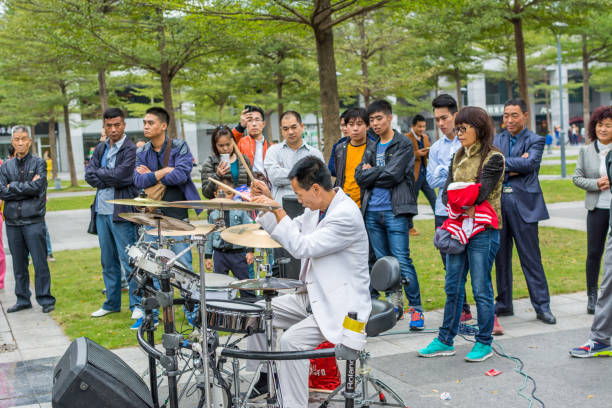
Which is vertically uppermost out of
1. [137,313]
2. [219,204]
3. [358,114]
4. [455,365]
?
[358,114]

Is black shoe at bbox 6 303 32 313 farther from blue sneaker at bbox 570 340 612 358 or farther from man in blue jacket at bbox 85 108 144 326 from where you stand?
blue sneaker at bbox 570 340 612 358

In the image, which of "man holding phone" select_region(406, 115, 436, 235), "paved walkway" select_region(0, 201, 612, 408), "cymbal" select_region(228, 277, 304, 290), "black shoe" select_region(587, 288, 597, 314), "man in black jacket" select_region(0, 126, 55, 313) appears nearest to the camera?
"cymbal" select_region(228, 277, 304, 290)

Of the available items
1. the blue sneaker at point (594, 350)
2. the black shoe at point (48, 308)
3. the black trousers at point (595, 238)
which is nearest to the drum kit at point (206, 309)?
the blue sneaker at point (594, 350)

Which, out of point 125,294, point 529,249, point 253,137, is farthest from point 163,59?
point 529,249

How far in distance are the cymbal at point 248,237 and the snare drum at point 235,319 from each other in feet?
1.29

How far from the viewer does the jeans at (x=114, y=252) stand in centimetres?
699

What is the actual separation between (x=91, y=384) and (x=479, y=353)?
3.07 metres

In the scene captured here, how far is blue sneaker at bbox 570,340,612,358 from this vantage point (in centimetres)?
535

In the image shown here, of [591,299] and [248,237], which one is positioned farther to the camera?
[591,299]

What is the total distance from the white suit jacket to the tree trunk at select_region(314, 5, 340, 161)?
833 cm

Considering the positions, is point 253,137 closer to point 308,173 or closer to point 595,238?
point 308,173

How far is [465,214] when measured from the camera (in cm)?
540

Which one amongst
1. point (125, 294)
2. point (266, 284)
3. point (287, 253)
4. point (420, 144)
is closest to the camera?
point (266, 284)

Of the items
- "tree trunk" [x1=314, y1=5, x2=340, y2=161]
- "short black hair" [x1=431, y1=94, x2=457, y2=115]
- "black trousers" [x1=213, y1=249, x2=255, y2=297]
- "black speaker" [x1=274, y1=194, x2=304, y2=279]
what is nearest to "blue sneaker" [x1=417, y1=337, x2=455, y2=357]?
"black speaker" [x1=274, y1=194, x2=304, y2=279]
